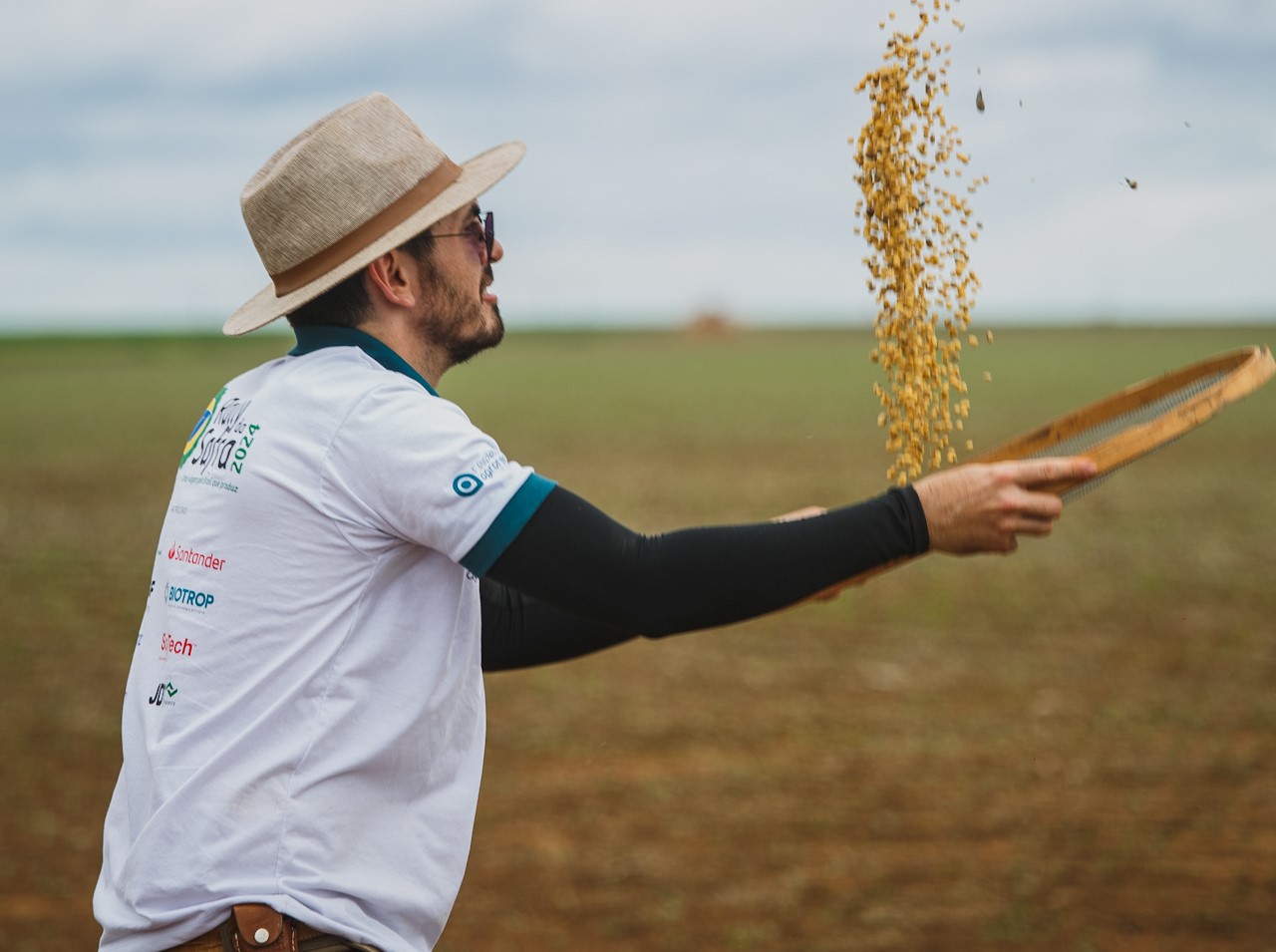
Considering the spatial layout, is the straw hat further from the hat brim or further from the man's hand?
the man's hand

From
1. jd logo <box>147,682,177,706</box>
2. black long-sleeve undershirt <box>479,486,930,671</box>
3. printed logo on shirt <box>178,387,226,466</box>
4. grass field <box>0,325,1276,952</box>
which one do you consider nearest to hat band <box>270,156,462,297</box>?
printed logo on shirt <box>178,387,226,466</box>

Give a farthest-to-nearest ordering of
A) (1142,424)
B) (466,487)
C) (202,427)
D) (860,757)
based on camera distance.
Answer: (860,757)
(1142,424)
(202,427)
(466,487)

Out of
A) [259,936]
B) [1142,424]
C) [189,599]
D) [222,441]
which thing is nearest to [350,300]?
[222,441]

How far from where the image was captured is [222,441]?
245 centimetres

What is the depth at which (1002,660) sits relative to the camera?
9.09m

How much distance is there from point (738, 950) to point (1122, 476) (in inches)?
606

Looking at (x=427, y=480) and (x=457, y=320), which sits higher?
(x=457, y=320)

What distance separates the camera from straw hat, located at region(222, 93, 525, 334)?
249cm

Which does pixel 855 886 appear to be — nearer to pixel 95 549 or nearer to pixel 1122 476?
pixel 95 549

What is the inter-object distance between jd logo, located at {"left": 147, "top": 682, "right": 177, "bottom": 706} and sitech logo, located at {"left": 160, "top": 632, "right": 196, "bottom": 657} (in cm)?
5

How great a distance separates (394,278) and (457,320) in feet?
0.45

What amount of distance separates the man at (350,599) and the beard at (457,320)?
0.13 meters

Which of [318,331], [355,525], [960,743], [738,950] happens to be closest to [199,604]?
[355,525]

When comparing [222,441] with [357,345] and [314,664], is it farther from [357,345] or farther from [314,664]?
[314,664]
